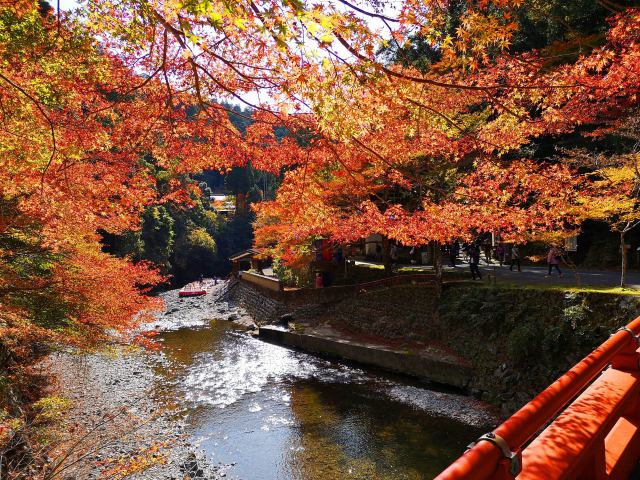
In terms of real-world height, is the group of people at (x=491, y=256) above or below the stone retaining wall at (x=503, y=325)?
above

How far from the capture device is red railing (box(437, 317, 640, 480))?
1431 mm

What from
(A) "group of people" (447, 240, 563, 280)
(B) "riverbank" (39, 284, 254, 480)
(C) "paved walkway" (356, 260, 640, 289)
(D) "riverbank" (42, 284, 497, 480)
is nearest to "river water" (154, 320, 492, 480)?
(D) "riverbank" (42, 284, 497, 480)

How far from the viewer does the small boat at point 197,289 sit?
36906mm

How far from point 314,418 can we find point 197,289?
29.9 metres

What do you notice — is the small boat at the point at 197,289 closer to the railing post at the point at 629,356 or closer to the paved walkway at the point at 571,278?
the paved walkway at the point at 571,278

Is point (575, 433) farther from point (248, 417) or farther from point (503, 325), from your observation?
point (503, 325)

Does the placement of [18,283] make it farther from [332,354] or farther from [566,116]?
[566,116]

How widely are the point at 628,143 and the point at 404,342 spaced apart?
12668 millimetres

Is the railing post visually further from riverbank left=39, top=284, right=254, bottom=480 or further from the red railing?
riverbank left=39, top=284, right=254, bottom=480

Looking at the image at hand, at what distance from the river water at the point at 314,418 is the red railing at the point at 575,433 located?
6521 mm

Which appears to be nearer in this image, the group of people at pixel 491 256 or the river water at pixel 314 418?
the river water at pixel 314 418

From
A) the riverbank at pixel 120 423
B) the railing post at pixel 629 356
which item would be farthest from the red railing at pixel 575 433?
the riverbank at pixel 120 423

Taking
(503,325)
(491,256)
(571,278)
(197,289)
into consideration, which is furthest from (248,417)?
(197,289)

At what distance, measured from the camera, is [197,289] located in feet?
127
